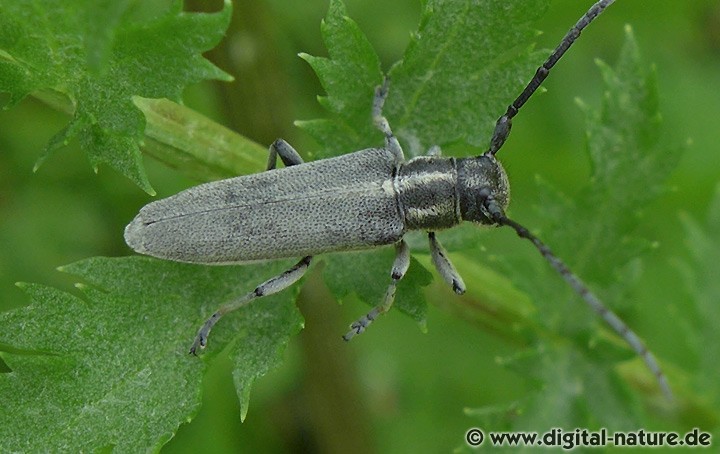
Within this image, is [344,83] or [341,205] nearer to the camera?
[344,83]

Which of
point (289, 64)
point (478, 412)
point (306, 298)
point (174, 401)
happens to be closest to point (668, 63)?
point (289, 64)

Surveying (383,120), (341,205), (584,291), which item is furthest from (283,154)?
(584,291)

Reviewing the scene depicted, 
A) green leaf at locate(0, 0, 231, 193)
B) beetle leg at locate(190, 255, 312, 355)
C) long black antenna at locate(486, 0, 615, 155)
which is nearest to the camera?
green leaf at locate(0, 0, 231, 193)

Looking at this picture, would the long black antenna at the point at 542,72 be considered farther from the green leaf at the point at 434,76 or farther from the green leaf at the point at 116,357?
the green leaf at the point at 116,357

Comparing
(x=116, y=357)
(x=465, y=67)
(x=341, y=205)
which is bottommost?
(x=116, y=357)

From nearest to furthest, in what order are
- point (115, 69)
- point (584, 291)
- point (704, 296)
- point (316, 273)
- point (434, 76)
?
point (115, 69) → point (584, 291) → point (434, 76) → point (704, 296) → point (316, 273)

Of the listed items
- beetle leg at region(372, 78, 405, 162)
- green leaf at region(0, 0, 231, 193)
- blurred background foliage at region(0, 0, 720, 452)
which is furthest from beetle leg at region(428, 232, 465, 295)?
green leaf at region(0, 0, 231, 193)

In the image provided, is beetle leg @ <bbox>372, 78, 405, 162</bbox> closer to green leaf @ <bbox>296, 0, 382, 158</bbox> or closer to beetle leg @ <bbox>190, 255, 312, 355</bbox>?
green leaf @ <bbox>296, 0, 382, 158</bbox>

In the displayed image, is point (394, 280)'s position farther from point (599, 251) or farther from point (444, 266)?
point (599, 251)
